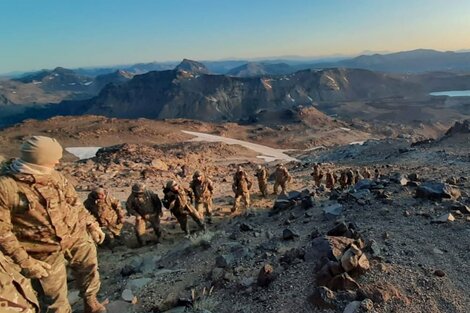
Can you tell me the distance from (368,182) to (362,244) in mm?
4402

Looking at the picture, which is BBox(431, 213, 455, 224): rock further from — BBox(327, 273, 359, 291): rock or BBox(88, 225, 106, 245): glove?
BBox(88, 225, 106, 245): glove

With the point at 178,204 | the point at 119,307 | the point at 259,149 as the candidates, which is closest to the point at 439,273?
the point at 119,307

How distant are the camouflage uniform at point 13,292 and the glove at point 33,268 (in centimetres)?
41

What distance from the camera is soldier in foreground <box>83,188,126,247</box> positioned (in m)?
10.1

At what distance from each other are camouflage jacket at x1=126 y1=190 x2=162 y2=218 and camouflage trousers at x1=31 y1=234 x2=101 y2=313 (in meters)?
4.99

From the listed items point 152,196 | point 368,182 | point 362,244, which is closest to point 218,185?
point 152,196

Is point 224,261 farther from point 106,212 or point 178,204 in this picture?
point 106,212

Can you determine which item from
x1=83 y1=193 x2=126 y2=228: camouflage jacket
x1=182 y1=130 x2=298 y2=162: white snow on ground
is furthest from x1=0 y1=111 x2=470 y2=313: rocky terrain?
x1=182 y1=130 x2=298 y2=162: white snow on ground

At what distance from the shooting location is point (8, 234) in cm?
399

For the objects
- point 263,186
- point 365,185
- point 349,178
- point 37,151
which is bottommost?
point 263,186

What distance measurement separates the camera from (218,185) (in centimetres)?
1898

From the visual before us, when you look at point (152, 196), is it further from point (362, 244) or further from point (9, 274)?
point (9, 274)

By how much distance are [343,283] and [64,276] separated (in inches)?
114

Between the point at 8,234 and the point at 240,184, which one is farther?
the point at 240,184
